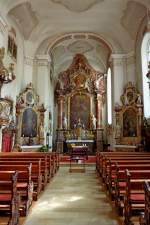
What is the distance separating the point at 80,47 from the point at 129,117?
849cm

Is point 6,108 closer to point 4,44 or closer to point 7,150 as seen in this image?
point 7,150

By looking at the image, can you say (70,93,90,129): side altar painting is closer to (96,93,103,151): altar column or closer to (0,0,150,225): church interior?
(0,0,150,225): church interior

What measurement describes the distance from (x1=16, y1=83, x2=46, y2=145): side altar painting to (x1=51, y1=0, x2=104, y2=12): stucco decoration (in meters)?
5.57

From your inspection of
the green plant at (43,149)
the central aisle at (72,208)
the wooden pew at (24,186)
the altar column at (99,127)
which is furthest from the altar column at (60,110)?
the wooden pew at (24,186)

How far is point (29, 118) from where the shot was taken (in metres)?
15.3

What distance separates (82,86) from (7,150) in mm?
10123

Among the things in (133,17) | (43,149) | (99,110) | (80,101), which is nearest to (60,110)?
(80,101)

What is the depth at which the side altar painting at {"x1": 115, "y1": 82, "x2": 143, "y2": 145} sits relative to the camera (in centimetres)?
1447

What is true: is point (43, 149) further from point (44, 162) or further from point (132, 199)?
point (132, 199)

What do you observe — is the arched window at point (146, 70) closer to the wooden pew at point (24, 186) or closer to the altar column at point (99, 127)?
the altar column at point (99, 127)

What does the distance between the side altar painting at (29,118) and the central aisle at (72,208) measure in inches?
357

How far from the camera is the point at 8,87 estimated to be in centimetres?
1315

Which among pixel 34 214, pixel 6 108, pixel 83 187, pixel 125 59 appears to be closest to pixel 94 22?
pixel 125 59

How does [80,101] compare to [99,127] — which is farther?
[80,101]
